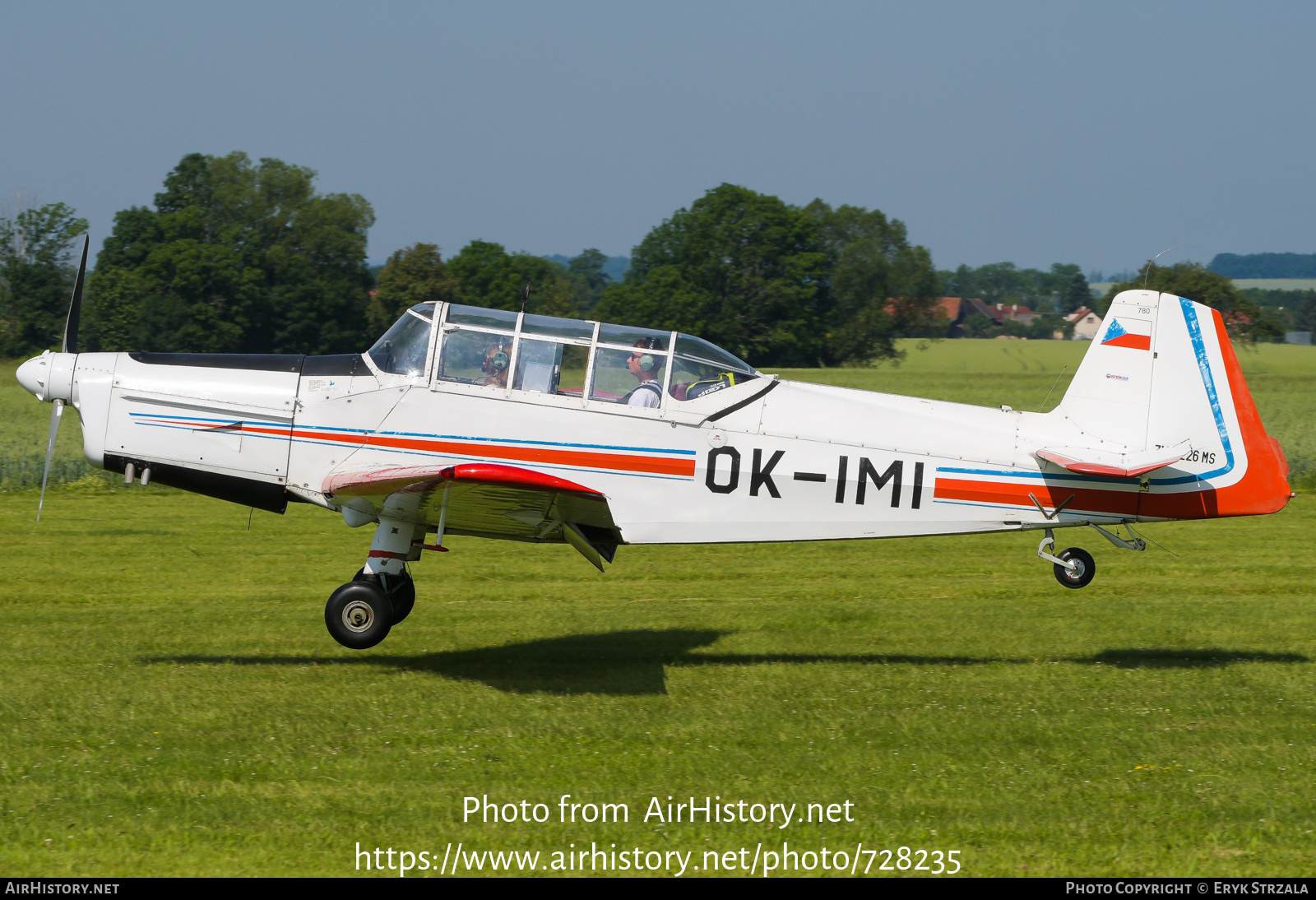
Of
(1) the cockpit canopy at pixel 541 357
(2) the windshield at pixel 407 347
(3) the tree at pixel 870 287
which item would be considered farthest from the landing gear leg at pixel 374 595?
(3) the tree at pixel 870 287

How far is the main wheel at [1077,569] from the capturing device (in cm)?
816

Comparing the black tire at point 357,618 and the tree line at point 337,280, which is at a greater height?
the tree line at point 337,280

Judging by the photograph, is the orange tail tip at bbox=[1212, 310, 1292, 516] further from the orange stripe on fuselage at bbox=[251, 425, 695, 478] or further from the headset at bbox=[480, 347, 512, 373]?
the headset at bbox=[480, 347, 512, 373]

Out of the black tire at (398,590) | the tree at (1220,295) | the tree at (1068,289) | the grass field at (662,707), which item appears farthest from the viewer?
the tree at (1068,289)

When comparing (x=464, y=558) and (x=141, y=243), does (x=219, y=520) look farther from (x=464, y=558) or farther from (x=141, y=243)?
(x=141, y=243)

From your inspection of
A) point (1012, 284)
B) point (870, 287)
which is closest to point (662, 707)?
point (870, 287)

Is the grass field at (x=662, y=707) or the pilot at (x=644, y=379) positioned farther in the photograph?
the pilot at (x=644, y=379)

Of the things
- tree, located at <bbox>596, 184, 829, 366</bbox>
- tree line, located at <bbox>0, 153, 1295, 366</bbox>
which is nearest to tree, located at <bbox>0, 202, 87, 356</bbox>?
tree line, located at <bbox>0, 153, 1295, 366</bbox>

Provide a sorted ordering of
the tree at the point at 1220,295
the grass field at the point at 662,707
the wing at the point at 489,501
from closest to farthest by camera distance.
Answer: the grass field at the point at 662,707
the wing at the point at 489,501
the tree at the point at 1220,295

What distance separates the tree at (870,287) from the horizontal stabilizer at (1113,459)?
50.9 meters

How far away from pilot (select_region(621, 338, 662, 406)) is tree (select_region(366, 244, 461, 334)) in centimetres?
4260

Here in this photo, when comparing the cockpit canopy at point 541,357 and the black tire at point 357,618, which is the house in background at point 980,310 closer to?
the cockpit canopy at point 541,357

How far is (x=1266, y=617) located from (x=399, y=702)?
25.3 ft

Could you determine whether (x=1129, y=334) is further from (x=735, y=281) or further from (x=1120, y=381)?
(x=735, y=281)
